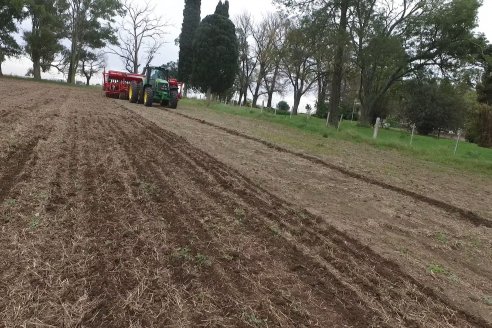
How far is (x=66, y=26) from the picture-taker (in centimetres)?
4828

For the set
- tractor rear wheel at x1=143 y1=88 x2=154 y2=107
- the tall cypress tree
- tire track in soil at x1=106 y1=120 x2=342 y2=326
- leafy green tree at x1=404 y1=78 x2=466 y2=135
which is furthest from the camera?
the tall cypress tree

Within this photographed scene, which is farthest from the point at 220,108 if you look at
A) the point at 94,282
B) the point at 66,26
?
the point at 66,26

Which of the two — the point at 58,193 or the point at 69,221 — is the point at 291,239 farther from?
the point at 58,193

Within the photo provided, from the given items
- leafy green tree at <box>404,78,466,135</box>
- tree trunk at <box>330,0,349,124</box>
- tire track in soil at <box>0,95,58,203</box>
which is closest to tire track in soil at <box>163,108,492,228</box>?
tire track in soil at <box>0,95,58,203</box>

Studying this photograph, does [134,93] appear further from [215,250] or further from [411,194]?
[215,250]

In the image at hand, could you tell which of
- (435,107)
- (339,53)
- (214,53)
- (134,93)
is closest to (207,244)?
(134,93)

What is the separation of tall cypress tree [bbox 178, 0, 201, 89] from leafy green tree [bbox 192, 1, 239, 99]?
A: 2.53m

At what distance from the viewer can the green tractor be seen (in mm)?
21034

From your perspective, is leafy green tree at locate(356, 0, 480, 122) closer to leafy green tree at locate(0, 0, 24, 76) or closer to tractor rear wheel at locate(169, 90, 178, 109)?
tractor rear wheel at locate(169, 90, 178, 109)

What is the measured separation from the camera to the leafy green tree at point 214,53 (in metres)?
40.1

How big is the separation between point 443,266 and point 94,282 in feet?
11.3

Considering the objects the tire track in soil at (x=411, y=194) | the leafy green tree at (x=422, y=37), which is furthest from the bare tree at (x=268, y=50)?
the tire track in soil at (x=411, y=194)

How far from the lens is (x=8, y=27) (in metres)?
40.8

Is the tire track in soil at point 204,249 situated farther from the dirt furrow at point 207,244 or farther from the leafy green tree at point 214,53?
the leafy green tree at point 214,53
